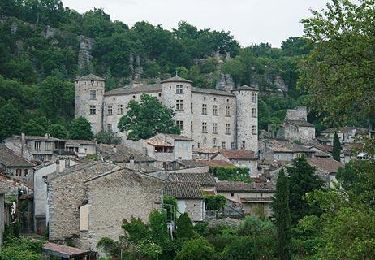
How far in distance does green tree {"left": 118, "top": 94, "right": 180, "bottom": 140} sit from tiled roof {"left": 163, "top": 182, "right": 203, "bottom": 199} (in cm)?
2845

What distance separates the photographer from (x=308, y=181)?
43.8m

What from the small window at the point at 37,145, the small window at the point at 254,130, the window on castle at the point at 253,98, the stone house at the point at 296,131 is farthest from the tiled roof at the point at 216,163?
the stone house at the point at 296,131

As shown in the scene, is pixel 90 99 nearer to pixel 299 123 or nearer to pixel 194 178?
pixel 299 123

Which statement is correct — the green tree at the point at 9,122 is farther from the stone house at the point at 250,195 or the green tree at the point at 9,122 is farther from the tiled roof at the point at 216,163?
the stone house at the point at 250,195

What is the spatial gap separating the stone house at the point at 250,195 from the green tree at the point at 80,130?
2307 centimetres

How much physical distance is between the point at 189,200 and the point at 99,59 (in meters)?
71.4

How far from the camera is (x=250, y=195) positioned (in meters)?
51.1

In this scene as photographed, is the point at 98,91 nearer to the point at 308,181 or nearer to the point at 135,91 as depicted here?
the point at 135,91

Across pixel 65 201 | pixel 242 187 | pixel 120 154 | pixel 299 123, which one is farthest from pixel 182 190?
pixel 299 123

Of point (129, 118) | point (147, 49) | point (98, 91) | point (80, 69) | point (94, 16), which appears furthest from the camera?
point (94, 16)

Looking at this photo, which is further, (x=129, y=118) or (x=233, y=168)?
(x=129, y=118)

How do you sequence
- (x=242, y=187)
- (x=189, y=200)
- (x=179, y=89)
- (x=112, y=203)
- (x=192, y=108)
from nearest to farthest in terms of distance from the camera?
(x=112, y=203)
(x=189, y=200)
(x=242, y=187)
(x=179, y=89)
(x=192, y=108)

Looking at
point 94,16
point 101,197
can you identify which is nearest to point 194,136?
point 101,197

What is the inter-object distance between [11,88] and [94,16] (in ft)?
155
